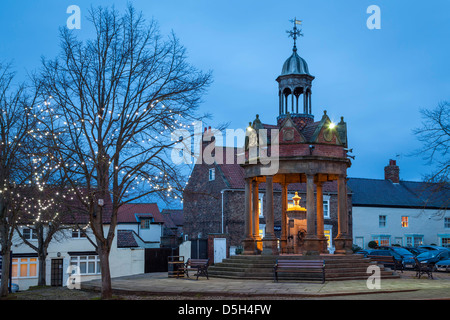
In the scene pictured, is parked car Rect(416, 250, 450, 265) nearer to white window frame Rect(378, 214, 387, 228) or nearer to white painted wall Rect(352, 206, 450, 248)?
white painted wall Rect(352, 206, 450, 248)

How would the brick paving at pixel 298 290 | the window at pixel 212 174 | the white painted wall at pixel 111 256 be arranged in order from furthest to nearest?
1. the window at pixel 212 174
2. the white painted wall at pixel 111 256
3. the brick paving at pixel 298 290

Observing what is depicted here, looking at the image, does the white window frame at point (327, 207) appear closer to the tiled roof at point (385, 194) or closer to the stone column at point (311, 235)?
the tiled roof at point (385, 194)

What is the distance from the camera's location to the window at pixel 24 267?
40562 millimetres

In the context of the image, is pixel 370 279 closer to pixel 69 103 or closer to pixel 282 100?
pixel 282 100

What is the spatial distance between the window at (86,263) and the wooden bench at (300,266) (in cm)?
2408

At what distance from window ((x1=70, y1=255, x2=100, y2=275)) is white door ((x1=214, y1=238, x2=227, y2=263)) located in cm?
1110

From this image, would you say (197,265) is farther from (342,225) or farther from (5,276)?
(5,276)

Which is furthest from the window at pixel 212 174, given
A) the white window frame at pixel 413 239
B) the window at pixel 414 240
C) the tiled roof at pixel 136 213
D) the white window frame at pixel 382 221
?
the window at pixel 414 240

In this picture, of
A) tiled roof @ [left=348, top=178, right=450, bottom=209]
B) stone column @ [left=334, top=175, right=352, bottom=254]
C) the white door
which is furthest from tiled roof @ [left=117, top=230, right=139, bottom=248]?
stone column @ [left=334, top=175, right=352, bottom=254]

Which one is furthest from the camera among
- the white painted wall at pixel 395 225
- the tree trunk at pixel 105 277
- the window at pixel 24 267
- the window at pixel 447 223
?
the window at pixel 447 223

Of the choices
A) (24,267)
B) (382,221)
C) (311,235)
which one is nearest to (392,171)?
(382,221)

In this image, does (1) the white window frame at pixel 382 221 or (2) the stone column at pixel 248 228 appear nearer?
(2) the stone column at pixel 248 228

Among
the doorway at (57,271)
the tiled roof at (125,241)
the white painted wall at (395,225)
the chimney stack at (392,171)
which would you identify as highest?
the chimney stack at (392,171)

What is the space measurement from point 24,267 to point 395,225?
35.8 metres
